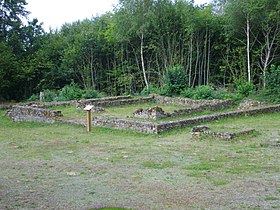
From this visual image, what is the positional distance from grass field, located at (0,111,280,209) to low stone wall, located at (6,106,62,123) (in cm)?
329

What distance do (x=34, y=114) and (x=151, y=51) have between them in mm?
14048

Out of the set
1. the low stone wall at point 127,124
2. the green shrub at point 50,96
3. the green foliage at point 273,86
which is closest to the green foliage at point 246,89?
the green foliage at point 273,86

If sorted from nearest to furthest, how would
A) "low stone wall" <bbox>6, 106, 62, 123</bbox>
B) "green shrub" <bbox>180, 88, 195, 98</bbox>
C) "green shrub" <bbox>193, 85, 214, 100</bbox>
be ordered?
"low stone wall" <bbox>6, 106, 62, 123</bbox> → "green shrub" <bbox>193, 85, 214, 100</bbox> → "green shrub" <bbox>180, 88, 195, 98</bbox>

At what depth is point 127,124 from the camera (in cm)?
1523

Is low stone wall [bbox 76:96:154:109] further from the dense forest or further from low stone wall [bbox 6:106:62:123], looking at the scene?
low stone wall [bbox 6:106:62:123]

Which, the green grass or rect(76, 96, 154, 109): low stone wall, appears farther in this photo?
rect(76, 96, 154, 109): low stone wall

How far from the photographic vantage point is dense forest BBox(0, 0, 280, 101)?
85.7ft

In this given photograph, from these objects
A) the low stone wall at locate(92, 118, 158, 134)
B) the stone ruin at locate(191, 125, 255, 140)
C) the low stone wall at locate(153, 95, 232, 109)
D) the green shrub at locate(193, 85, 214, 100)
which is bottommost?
the stone ruin at locate(191, 125, 255, 140)

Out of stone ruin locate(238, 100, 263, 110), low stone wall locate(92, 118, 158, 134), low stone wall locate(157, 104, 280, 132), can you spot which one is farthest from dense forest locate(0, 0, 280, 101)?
low stone wall locate(92, 118, 158, 134)

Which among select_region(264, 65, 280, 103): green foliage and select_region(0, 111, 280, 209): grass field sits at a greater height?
select_region(264, 65, 280, 103): green foliage

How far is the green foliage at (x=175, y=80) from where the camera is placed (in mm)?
25766

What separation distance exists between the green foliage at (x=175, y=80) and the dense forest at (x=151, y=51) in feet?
0.14

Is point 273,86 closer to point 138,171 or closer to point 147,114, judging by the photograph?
point 147,114

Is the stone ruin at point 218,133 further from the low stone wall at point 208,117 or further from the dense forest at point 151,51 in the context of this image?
the dense forest at point 151,51
